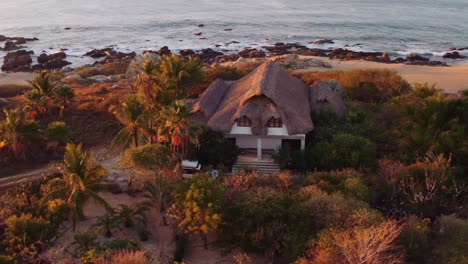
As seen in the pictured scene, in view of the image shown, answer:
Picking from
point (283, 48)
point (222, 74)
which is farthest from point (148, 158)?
point (283, 48)

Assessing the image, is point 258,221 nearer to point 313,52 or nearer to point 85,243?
point 85,243

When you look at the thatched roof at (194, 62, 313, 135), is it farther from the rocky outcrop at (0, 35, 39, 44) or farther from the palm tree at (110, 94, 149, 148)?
the rocky outcrop at (0, 35, 39, 44)

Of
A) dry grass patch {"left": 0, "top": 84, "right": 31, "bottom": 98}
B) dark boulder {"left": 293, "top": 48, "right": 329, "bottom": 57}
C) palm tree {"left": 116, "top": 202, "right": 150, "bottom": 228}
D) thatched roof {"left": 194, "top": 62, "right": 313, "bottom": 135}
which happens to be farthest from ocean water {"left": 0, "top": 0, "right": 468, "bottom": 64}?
→ palm tree {"left": 116, "top": 202, "right": 150, "bottom": 228}

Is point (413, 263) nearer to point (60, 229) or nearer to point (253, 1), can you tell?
point (60, 229)

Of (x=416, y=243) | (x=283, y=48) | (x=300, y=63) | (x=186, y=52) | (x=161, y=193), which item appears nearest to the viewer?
(x=416, y=243)

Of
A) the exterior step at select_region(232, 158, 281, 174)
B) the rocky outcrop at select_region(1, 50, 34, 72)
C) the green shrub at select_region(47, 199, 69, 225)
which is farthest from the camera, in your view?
the rocky outcrop at select_region(1, 50, 34, 72)

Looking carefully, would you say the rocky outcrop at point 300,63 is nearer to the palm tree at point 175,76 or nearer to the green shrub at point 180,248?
the palm tree at point 175,76

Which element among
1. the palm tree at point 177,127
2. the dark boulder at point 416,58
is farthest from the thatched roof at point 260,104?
the dark boulder at point 416,58
